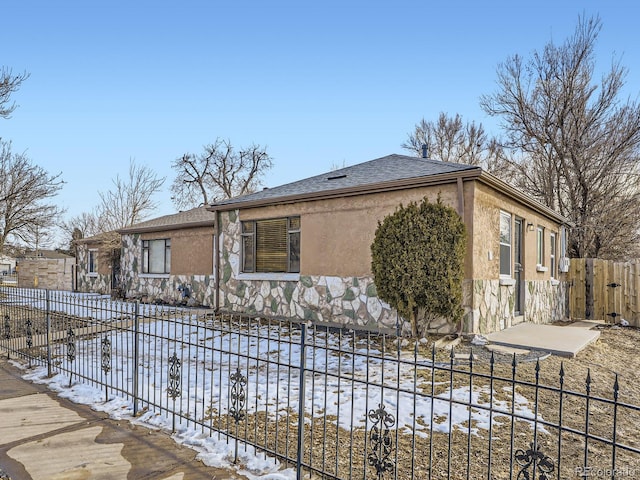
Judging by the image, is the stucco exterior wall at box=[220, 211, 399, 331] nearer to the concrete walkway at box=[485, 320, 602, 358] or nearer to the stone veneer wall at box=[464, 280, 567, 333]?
the stone veneer wall at box=[464, 280, 567, 333]

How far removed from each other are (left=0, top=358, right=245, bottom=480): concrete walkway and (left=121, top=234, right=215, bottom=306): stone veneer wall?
10355 millimetres

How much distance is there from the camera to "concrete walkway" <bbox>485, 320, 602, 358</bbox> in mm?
7634

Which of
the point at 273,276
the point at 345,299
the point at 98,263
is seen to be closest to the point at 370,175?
the point at 345,299

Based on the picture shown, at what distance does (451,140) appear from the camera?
95.0 ft

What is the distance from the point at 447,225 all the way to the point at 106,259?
19.0 m

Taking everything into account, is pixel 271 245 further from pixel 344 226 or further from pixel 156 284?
pixel 156 284

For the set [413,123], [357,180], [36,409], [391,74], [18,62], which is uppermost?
[413,123]

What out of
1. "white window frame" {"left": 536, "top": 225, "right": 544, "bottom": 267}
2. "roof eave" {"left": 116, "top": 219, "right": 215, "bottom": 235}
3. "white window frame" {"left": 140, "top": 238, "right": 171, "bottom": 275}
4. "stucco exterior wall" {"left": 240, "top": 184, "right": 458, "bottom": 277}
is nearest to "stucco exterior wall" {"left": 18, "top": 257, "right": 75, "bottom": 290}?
"roof eave" {"left": 116, "top": 219, "right": 215, "bottom": 235}

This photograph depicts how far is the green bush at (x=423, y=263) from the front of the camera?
26.1 feet

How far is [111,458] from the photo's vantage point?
12.3 feet

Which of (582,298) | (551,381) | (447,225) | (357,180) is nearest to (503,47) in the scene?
(582,298)

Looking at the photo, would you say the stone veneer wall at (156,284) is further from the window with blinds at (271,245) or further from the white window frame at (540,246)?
the white window frame at (540,246)

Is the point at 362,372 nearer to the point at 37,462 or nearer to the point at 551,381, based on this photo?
the point at 551,381

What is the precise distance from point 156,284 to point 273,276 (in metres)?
8.27
